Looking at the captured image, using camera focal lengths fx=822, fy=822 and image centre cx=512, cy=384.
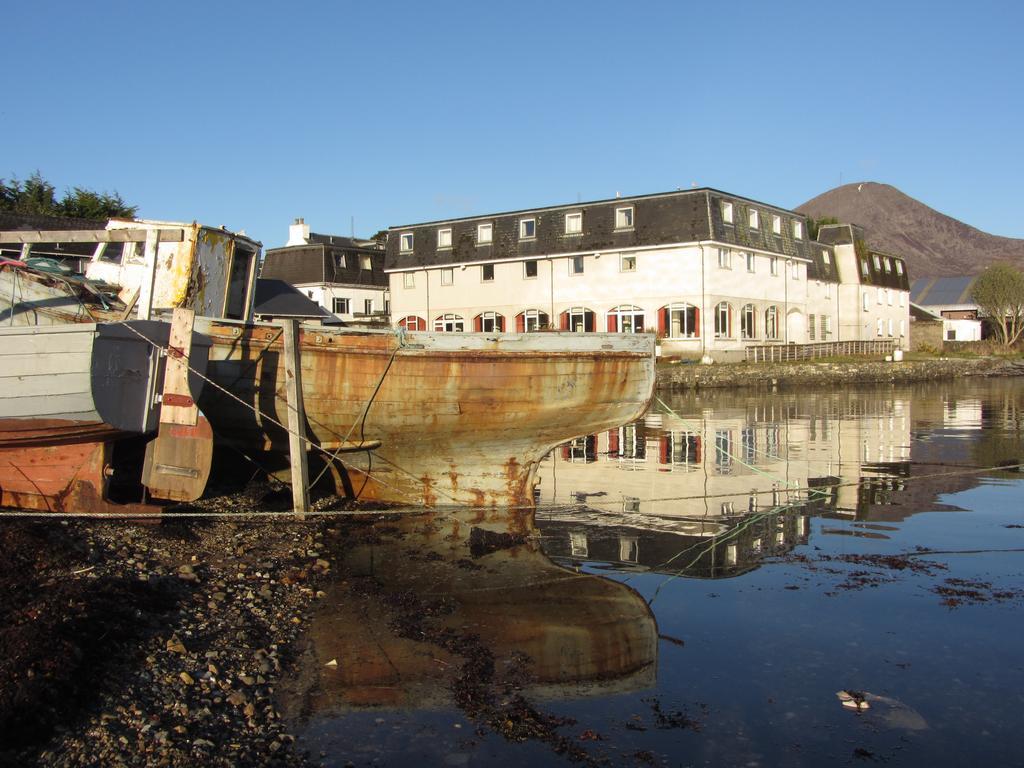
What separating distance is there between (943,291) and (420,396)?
9428cm

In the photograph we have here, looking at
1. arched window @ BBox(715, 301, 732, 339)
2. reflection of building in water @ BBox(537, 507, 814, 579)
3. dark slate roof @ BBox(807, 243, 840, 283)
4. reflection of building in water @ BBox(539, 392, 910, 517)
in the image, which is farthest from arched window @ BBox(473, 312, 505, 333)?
reflection of building in water @ BBox(537, 507, 814, 579)

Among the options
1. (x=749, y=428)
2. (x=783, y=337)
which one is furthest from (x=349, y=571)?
(x=783, y=337)

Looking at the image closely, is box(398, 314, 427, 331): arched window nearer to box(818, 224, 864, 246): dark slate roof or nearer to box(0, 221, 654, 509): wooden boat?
box(818, 224, 864, 246): dark slate roof

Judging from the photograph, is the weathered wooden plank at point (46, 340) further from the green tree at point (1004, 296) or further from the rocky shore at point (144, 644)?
the green tree at point (1004, 296)

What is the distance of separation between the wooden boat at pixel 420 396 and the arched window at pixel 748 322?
34.3m

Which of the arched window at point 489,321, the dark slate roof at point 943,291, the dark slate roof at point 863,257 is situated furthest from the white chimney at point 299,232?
the dark slate roof at point 943,291

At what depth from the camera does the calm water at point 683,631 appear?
496 cm

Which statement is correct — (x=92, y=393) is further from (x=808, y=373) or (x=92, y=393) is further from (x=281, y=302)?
(x=808, y=373)

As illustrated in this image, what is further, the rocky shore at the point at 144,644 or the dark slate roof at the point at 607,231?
the dark slate roof at the point at 607,231

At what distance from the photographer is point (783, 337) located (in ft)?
156

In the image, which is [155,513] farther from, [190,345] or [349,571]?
[349,571]

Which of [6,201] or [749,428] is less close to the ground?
[6,201]

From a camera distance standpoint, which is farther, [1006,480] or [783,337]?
[783,337]

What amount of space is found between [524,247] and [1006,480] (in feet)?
111
